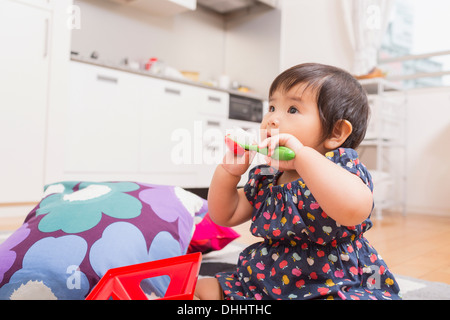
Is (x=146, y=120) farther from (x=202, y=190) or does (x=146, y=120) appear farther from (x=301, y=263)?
(x=301, y=263)

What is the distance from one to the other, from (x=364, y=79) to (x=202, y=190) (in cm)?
137

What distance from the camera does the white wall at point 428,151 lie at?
279cm

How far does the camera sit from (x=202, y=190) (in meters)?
3.00

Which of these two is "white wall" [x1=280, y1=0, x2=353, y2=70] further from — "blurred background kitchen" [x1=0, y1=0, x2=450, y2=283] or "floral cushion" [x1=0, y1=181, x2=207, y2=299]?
"floral cushion" [x1=0, y1=181, x2=207, y2=299]

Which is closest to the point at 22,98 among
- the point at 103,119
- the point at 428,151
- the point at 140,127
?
the point at 103,119

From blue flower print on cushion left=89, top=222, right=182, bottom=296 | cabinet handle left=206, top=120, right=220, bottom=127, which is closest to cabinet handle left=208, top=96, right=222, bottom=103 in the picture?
cabinet handle left=206, top=120, right=220, bottom=127

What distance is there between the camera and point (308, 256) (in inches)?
24.2

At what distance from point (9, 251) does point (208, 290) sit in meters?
0.36

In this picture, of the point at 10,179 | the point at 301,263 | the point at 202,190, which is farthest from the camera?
the point at 202,190

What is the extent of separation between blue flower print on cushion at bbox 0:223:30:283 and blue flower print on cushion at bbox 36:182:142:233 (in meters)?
0.03

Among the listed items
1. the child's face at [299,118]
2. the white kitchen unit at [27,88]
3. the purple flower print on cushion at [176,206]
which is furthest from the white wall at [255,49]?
the child's face at [299,118]

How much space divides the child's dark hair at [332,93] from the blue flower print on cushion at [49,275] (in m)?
0.45

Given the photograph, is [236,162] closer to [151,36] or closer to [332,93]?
[332,93]
